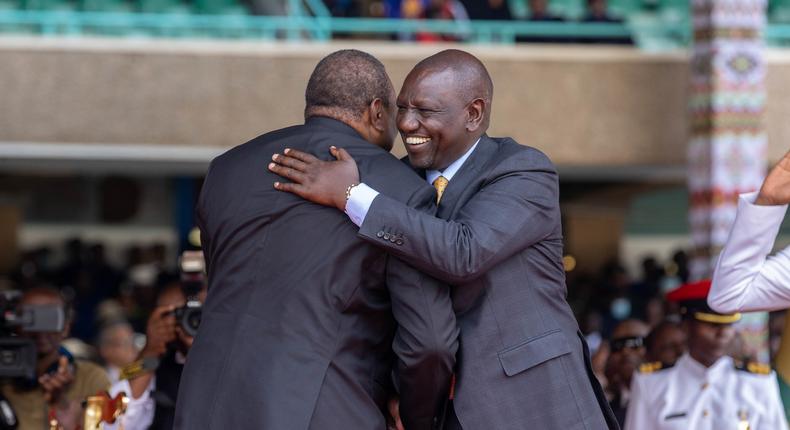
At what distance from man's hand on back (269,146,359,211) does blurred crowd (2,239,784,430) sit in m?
1.56

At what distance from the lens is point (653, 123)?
11312 millimetres

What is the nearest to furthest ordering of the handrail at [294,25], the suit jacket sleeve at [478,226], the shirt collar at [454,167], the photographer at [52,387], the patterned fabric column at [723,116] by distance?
1. the suit jacket sleeve at [478,226]
2. the shirt collar at [454,167]
3. the photographer at [52,387]
4. the patterned fabric column at [723,116]
5. the handrail at [294,25]

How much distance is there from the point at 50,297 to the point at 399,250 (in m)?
3.22

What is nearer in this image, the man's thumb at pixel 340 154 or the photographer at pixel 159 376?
the man's thumb at pixel 340 154

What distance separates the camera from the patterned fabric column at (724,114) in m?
10.1

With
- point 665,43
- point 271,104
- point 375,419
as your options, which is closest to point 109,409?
point 375,419

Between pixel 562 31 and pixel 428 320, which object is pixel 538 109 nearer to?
pixel 562 31

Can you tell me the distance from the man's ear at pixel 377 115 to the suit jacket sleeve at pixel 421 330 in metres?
0.30

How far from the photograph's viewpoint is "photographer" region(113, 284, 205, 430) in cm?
509

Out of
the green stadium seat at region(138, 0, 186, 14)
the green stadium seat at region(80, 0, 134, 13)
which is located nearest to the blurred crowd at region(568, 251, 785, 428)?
the green stadium seat at region(138, 0, 186, 14)

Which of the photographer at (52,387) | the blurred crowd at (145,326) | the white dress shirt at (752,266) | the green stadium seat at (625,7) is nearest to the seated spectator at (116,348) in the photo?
the blurred crowd at (145,326)

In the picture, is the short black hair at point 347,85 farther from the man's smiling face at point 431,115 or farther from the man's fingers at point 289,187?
the man's fingers at point 289,187

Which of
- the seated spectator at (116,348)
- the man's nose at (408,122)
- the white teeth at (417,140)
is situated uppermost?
the man's nose at (408,122)

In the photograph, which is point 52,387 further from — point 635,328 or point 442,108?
point 635,328
